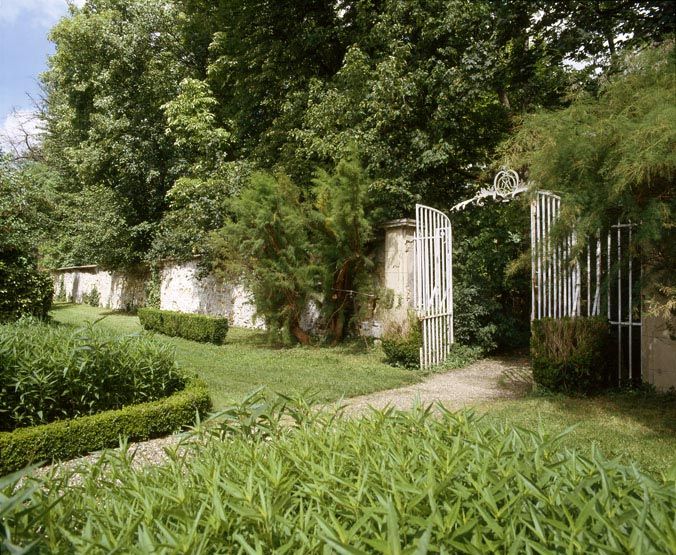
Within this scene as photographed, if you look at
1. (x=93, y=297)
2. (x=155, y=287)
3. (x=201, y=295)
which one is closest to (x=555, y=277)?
(x=201, y=295)

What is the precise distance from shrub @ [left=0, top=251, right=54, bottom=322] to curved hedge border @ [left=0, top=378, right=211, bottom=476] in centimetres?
606

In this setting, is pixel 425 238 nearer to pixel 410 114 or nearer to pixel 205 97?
pixel 410 114

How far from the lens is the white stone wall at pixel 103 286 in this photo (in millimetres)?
17344

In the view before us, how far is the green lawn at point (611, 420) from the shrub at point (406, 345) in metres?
2.21

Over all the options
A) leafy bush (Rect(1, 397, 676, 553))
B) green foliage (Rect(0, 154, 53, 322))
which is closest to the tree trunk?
green foliage (Rect(0, 154, 53, 322))

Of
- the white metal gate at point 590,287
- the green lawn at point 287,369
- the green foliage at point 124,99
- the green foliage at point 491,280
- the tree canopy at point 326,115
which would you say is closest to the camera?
the tree canopy at point 326,115

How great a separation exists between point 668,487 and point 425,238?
6.62 metres

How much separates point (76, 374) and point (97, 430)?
584 mm

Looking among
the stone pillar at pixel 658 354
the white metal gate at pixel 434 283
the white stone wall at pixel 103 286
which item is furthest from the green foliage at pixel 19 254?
the stone pillar at pixel 658 354

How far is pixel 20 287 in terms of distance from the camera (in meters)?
9.60

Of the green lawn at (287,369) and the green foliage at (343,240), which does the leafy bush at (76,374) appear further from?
the green foliage at (343,240)

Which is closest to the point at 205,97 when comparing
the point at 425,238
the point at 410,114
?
the point at 410,114

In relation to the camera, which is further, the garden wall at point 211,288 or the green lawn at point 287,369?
the garden wall at point 211,288

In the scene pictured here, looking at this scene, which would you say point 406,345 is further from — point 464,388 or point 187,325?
point 187,325
